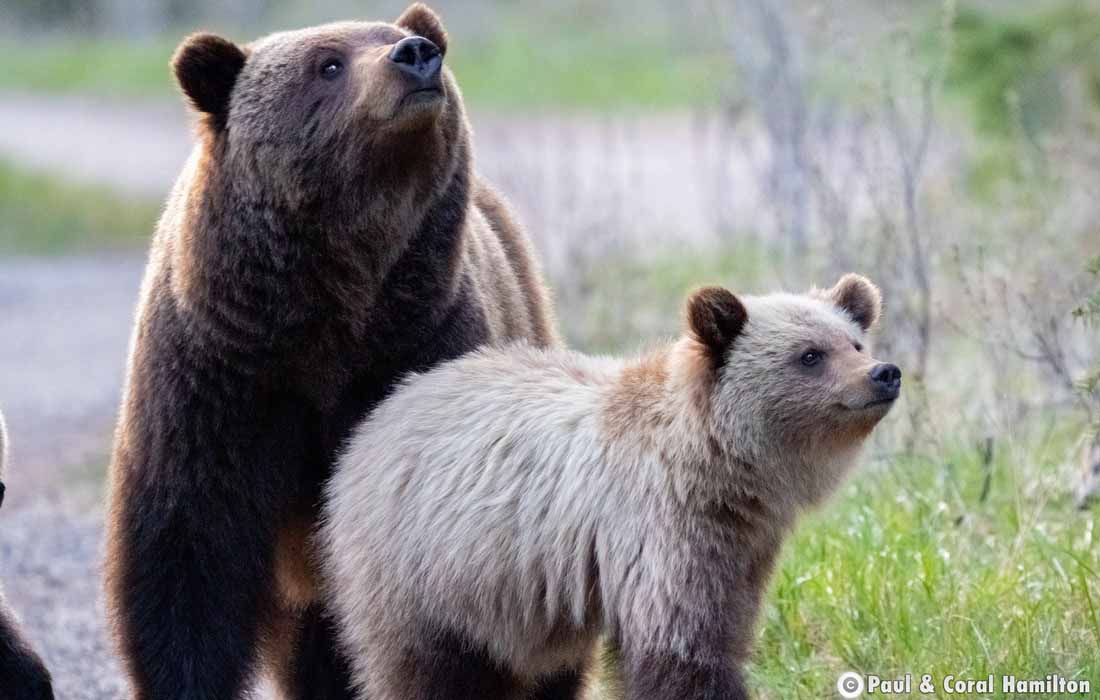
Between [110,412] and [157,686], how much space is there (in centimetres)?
745

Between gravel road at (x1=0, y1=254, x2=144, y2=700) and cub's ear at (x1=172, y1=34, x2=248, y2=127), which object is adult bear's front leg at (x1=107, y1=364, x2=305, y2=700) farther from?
gravel road at (x1=0, y1=254, x2=144, y2=700)

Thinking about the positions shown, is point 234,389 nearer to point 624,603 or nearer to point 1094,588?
point 624,603

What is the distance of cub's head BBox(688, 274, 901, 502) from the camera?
452 centimetres

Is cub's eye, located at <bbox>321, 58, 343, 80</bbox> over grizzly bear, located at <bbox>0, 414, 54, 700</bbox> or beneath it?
over

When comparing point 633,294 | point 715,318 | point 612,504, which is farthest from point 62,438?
point 715,318

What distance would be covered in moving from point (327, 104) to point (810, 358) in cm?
152

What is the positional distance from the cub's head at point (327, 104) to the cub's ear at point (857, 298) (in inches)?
47.2

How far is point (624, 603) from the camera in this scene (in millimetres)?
4449

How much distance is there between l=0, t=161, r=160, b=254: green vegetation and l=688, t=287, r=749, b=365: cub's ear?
15414 millimetres

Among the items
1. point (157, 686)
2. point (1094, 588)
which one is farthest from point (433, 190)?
point (1094, 588)

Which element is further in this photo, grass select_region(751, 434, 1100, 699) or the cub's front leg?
grass select_region(751, 434, 1100, 699)

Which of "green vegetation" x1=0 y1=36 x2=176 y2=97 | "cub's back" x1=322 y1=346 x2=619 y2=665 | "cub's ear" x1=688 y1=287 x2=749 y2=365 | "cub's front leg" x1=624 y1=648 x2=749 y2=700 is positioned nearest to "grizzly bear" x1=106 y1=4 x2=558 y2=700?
"cub's back" x1=322 y1=346 x2=619 y2=665

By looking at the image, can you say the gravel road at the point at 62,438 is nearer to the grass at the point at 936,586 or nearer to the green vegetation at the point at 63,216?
the green vegetation at the point at 63,216

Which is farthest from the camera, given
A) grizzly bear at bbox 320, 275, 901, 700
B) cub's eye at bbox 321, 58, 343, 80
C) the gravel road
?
the gravel road
